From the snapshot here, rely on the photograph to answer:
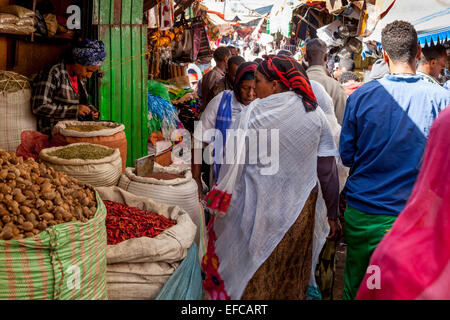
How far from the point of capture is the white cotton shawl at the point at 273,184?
2.38 m

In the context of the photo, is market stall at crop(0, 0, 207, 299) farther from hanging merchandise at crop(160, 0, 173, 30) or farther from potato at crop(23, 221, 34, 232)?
hanging merchandise at crop(160, 0, 173, 30)

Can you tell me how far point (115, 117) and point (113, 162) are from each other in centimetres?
172

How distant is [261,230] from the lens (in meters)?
2.39

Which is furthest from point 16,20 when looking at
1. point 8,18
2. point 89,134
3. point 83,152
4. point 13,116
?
point 83,152

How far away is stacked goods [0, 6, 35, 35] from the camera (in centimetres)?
338

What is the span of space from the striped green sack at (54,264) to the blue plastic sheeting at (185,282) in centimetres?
33

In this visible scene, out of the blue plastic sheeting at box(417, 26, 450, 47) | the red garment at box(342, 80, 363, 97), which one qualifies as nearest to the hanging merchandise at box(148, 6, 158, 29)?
the red garment at box(342, 80, 363, 97)

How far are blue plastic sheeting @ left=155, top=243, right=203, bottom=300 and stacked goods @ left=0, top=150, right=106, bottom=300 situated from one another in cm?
27

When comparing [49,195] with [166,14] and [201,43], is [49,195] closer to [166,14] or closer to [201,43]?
→ [166,14]

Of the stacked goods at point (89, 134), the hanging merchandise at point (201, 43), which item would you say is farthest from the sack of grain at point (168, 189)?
the hanging merchandise at point (201, 43)

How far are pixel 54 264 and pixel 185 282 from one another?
658mm

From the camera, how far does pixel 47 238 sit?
1.35m
